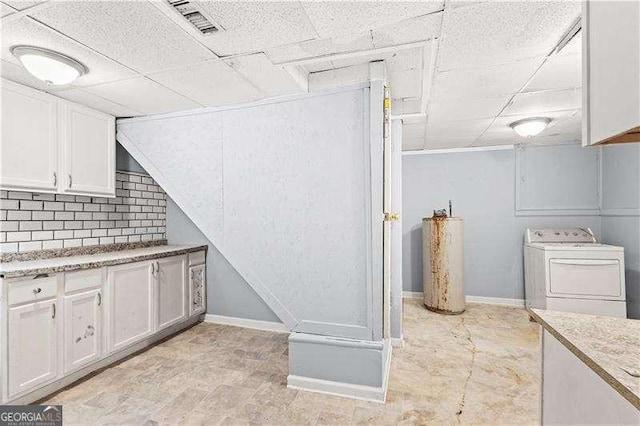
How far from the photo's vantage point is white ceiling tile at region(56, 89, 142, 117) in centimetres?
271

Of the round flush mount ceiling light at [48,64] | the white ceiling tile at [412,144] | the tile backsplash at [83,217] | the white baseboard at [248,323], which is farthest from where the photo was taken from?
the white ceiling tile at [412,144]

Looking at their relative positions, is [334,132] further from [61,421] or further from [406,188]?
[406,188]

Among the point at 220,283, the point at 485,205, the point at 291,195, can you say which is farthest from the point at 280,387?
the point at 485,205

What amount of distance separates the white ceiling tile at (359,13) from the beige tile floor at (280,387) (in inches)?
94.9

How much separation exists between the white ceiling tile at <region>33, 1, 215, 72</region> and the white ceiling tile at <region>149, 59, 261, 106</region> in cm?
12

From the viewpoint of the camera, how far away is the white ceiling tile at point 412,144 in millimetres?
4488

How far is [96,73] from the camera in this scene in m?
2.36

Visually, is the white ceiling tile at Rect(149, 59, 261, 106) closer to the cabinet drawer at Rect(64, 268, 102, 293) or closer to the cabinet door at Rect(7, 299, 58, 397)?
the cabinet drawer at Rect(64, 268, 102, 293)

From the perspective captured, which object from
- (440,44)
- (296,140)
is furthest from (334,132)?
(440,44)

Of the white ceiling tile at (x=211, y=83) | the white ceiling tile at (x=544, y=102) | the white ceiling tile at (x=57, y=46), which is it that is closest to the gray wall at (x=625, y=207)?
the white ceiling tile at (x=544, y=102)

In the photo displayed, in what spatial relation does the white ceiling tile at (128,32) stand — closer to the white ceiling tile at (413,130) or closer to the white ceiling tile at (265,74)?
the white ceiling tile at (265,74)

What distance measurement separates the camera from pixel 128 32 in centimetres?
187

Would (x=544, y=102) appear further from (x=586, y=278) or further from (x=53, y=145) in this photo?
(x=53, y=145)

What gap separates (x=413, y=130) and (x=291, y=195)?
7.55ft
